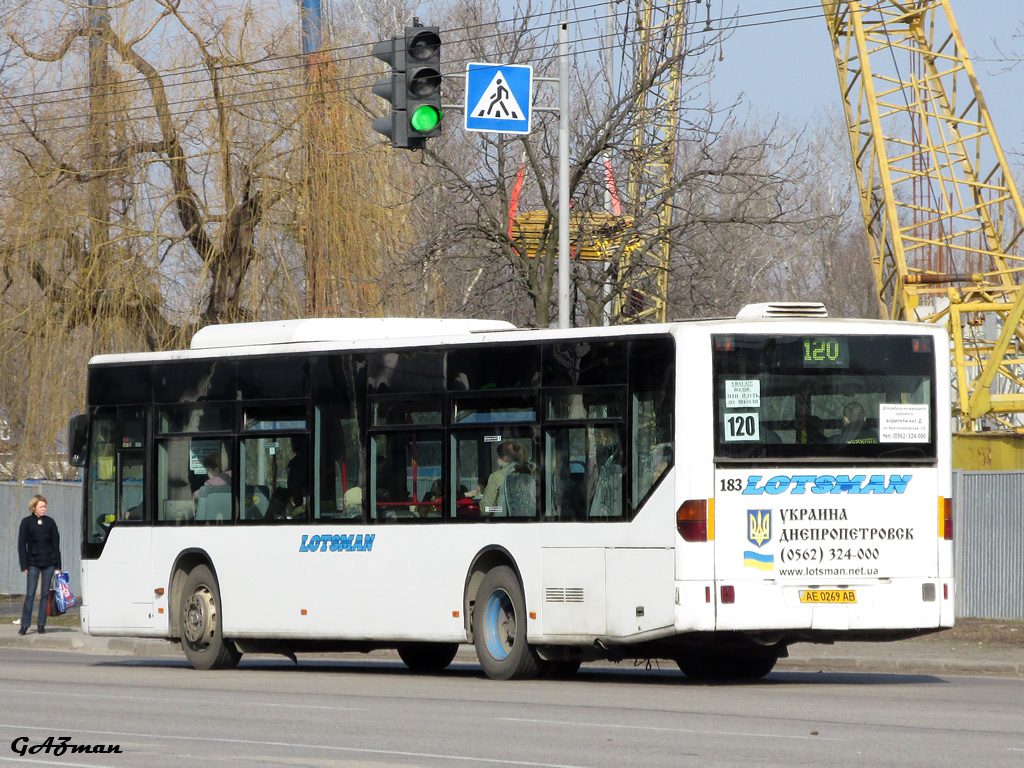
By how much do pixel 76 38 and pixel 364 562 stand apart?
1266 cm

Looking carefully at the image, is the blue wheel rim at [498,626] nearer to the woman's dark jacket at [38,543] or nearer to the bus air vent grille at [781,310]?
the bus air vent grille at [781,310]

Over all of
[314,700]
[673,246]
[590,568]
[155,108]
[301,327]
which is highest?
[155,108]

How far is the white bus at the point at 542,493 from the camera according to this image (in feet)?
46.8

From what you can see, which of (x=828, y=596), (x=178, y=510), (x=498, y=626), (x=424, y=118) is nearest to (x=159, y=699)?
(x=498, y=626)

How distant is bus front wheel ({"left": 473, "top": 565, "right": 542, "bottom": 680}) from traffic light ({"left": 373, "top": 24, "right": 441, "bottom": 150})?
4264 mm

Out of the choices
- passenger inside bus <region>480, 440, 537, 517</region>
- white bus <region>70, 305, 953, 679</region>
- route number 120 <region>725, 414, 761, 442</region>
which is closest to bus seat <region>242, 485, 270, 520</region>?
white bus <region>70, 305, 953, 679</region>

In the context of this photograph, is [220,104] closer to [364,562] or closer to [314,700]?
[364,562]

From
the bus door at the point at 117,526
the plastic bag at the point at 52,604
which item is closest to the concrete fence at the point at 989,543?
the bus door at the point at 117,526

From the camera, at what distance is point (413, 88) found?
55.8 ft

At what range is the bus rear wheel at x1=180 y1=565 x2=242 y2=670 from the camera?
17922 millimetres

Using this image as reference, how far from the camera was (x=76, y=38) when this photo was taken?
26.2 m

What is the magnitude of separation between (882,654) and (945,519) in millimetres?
4572

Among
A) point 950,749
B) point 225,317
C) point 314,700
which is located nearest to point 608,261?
point 225,317

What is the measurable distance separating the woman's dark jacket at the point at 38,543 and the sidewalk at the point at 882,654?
1736mm
